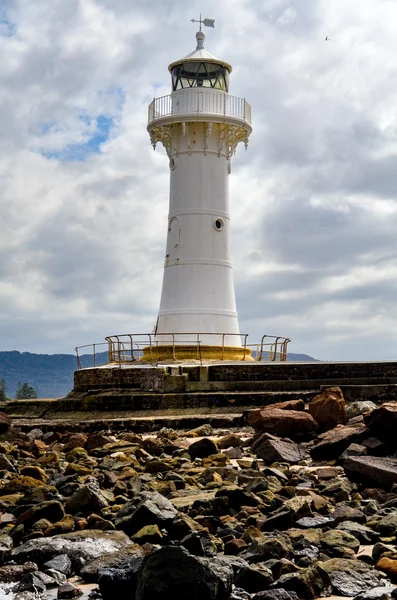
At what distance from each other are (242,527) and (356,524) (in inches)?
42.3

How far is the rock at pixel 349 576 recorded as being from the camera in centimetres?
708

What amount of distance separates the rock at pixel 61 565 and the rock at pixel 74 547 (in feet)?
0.20

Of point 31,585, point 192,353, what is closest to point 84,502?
point 31,585

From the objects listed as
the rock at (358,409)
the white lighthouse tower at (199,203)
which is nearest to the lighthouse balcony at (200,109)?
the white lighthouse tower at (199,203)

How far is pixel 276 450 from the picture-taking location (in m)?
12.9

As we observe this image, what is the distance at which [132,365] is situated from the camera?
23641 millimetres

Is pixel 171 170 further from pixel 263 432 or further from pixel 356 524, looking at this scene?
pixel 356 524

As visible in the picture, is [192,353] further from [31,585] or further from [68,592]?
[68,592]

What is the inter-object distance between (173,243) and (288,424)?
13610 mm

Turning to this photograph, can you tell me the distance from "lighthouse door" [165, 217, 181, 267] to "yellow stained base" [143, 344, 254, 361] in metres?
2.92

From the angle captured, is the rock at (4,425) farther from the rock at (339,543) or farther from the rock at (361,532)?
the rock at (339,543)

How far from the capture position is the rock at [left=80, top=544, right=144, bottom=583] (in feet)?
24.7

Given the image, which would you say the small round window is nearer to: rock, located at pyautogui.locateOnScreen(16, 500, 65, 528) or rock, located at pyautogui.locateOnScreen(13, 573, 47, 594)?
rock, located at pyautogui.locateOnScreen(16, 500, 65, 528)

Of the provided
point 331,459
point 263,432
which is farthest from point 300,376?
point 331,459
